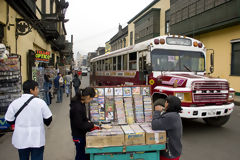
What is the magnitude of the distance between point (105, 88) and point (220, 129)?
4843 mm

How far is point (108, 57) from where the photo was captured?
1225 cm

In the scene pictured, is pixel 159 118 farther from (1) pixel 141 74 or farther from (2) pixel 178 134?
(1) pixel 141 74

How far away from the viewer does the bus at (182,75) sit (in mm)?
5453

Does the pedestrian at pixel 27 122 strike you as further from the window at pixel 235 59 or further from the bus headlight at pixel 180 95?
the window at pixel 235 59

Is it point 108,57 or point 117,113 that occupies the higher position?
point 108,57

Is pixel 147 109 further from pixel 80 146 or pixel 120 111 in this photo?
pixel 80 146

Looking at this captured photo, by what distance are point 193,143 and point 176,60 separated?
3050 millimetres

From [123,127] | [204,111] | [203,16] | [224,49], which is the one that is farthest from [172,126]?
[203,16]

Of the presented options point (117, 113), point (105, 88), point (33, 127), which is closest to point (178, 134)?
point (117, 113)

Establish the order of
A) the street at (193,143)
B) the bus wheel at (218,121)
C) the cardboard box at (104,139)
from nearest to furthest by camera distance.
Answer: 1. the cardboard box at (104,139)
2. the street at (193,143)
3. the bus wheel at (218,121)

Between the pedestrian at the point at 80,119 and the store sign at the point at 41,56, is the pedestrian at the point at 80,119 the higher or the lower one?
the lower one

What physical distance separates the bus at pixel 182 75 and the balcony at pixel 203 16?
15.1 feet

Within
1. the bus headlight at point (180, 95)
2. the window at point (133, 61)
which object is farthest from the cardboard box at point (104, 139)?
the window at point (133, 61)

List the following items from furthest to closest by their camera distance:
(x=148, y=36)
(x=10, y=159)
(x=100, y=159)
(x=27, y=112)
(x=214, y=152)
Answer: (x=148, y=36) → (x=214, y=152) → (x=10, y=159) → (x=100, y=159) → (x=27, y=112)
